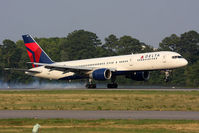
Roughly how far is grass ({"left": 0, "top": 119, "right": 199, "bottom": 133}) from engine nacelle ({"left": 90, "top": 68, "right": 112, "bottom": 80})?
34.0 meters

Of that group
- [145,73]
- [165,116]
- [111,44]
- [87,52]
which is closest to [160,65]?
[145,73]

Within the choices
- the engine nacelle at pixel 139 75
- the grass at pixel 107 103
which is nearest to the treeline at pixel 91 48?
the engine nacelle at pixel 139 75

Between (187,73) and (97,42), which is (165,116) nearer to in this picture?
(187,73)

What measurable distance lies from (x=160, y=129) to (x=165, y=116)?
5.23 m

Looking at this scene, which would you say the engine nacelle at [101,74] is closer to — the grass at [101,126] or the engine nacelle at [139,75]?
the engine nacelle at [139,75]

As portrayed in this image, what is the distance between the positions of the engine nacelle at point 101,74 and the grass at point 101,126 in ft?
112

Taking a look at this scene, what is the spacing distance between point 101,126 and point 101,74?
118 ft

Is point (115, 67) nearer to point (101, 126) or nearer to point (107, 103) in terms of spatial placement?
point (107, 103)

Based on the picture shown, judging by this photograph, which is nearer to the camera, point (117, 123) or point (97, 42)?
point (117, 123)

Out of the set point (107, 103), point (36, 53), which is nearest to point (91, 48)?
point (36, 53)

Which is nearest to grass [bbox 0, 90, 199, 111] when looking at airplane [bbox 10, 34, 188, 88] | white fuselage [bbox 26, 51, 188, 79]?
white fuselage [bbox 26, 51, 188, 79]

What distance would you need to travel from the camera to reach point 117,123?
22109 mm

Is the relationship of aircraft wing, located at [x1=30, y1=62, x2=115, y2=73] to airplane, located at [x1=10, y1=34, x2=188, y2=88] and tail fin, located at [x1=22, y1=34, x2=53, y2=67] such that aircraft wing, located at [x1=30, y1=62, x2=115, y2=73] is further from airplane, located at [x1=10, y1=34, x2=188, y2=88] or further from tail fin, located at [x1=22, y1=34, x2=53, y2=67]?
tail fin, located at [x1=22, y1=34, x2=53, y2=67]

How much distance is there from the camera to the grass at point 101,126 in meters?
19.8
